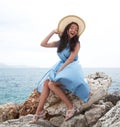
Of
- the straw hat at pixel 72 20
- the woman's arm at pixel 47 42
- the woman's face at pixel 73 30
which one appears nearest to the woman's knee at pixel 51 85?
the woman's arm at pixel 47 42

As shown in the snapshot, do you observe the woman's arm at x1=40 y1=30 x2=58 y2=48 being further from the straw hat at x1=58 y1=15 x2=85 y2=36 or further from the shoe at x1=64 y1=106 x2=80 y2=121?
the shoe at x1=64 y1=106 x2=80 y2=121

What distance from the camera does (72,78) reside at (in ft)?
32.1

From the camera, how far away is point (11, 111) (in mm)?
11734

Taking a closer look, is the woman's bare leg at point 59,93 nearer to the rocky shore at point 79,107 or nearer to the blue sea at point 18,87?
the rocky shore at point 79,107

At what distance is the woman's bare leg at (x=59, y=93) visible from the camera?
386 inches

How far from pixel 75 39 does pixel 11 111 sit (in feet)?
9.83

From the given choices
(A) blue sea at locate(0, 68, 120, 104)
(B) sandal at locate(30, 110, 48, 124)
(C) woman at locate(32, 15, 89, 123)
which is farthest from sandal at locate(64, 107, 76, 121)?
(A) blue sea at locate(0, 68, 120, 104)

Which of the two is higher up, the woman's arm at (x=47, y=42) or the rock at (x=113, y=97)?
the woman's arm at (x=47, y=42)

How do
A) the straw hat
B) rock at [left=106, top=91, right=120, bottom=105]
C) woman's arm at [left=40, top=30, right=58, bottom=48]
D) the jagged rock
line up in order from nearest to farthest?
the jagged rock → the straw hat → woman's arm at [left=40, top=30, right=58, bottom=48] → rock at [left=106, top=91, right=120, bottom=105]

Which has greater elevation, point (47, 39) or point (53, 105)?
point (47, 39)

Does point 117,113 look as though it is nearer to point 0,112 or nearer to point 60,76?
point 60,76

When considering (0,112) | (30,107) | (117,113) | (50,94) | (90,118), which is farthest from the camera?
(0,112)

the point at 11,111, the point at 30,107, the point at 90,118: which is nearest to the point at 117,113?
the point at 90,118

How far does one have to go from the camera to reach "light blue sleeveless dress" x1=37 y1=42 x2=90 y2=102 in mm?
9758
